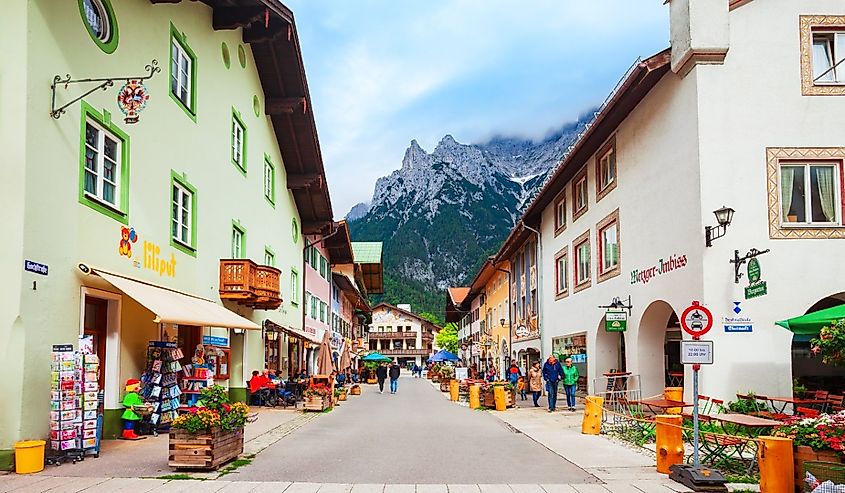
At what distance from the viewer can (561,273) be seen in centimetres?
3188

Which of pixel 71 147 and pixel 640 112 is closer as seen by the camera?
pixel 71 147

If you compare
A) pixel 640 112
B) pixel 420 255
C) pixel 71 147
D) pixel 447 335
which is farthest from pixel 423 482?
pixel 420 255

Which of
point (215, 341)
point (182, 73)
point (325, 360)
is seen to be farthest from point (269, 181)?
point (182, 73)

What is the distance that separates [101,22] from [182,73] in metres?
4.59

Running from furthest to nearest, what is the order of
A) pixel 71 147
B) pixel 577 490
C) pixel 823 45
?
pixel 823 45, pixel 71 147, pixel 577 490

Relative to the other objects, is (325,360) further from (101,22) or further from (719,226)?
(101,22)

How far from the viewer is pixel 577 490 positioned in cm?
1012

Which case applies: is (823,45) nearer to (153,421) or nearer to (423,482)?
(423,482)

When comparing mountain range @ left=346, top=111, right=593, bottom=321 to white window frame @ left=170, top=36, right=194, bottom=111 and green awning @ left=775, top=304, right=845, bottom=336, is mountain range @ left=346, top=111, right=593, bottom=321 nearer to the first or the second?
white window frame @ left=170, top=36, right=194, bottom=111

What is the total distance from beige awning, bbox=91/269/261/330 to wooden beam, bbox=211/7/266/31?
7.31 meters

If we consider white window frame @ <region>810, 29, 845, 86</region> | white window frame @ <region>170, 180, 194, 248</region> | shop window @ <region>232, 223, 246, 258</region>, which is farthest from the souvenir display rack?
white window frame @ <region>810, 29, 845, 86</region>

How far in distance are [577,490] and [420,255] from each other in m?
162

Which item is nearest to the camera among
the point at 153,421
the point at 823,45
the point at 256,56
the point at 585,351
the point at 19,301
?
the point at 19,301

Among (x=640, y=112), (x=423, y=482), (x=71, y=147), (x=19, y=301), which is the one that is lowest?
(x=423, y=482)
